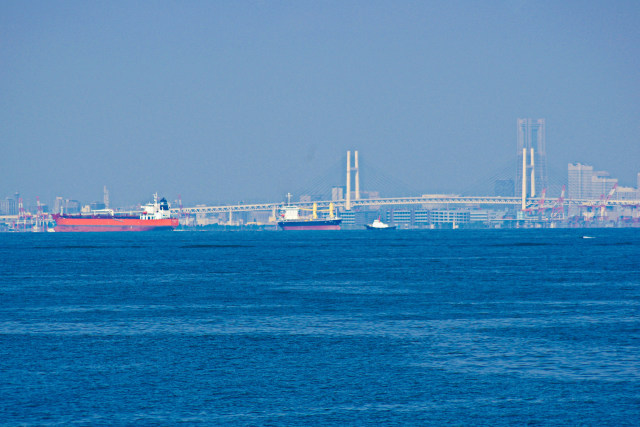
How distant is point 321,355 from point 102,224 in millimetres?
167304

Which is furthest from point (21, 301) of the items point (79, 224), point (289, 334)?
point (79, 224)

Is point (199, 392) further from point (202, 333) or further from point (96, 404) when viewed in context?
point (202, 333)

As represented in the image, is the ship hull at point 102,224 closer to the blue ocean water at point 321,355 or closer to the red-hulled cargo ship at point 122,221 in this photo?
the red-hulled cargo ship at point 122,221

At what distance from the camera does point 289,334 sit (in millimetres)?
21812

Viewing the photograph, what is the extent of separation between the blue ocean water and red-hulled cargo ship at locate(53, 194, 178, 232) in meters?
145

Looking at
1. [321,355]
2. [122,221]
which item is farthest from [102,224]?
[321,355]

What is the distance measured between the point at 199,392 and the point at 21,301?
17.6 metres

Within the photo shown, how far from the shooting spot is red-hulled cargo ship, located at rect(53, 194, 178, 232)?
177 m

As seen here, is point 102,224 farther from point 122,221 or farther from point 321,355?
point 321,355

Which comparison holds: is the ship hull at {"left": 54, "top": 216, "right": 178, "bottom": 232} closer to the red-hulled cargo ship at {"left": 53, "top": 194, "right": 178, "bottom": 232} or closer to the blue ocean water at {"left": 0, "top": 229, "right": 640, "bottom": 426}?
the red-hulled cargo ship at {"left": 53, "top": 194, "right": 178, "bottom": 232}

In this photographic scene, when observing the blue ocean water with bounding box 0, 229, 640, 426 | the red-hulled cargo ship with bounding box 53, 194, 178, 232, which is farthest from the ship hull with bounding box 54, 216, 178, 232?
the blue ocean water with bounding box 0, 229, 640, 426

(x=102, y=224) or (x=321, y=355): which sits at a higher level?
(x=321, y=355)

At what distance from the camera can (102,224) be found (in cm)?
17900

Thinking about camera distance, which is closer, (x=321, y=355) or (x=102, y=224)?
(x=321, y=355)
